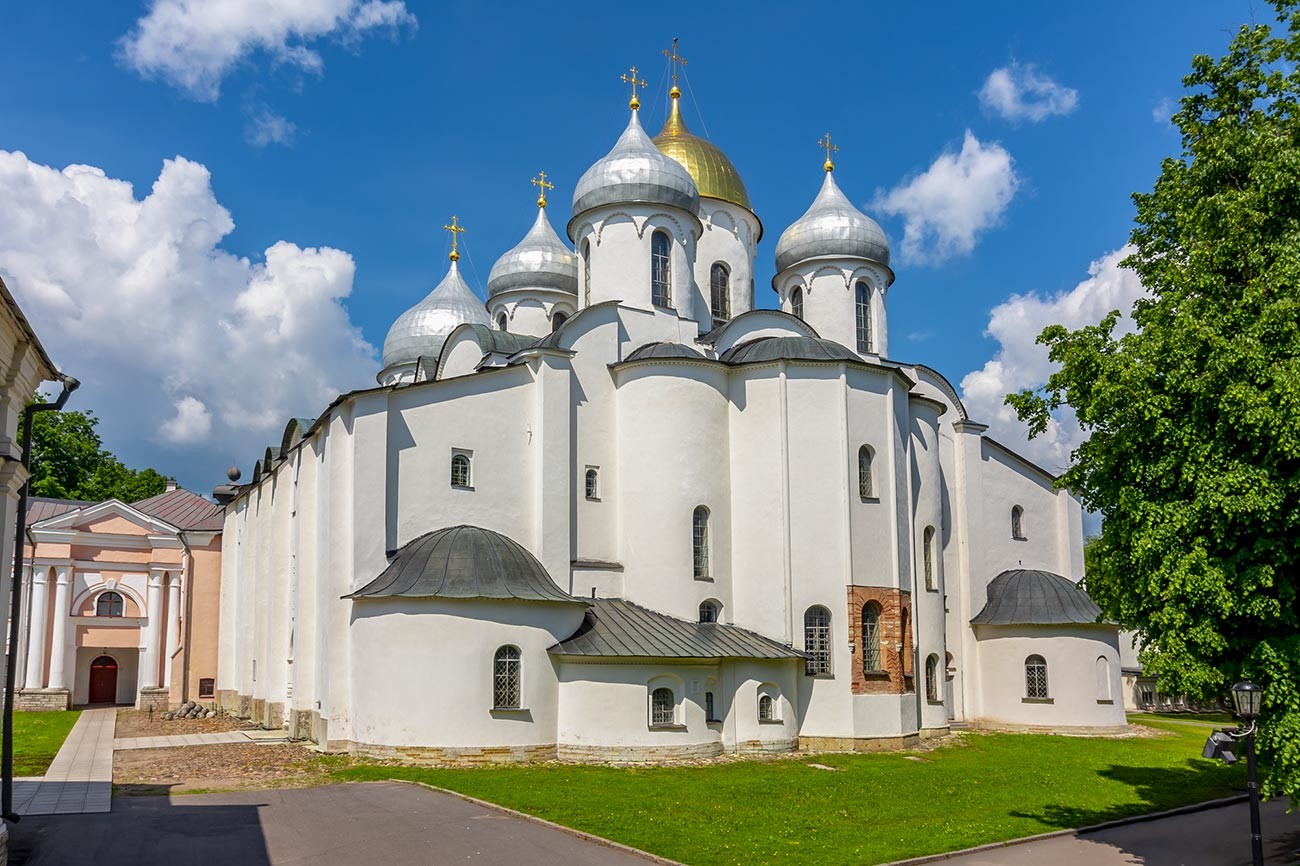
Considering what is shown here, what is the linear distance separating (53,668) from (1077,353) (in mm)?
38045

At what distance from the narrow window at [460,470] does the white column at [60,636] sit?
23.3 m

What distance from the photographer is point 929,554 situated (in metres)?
28.3

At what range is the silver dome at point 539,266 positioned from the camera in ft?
121

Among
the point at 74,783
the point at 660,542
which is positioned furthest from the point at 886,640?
the point at 74,783

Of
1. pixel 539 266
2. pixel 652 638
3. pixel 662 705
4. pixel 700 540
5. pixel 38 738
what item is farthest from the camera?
pixel 539 266

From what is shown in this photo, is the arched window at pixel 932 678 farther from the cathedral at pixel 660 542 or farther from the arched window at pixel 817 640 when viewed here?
the arched window at pixel 817 640

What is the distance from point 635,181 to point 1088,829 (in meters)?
18.9

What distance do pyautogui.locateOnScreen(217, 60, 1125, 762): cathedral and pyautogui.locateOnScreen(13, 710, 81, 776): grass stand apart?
506 centimetres

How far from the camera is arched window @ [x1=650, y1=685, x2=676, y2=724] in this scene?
22234mm

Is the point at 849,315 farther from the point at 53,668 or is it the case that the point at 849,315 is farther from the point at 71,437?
the point at 71,437

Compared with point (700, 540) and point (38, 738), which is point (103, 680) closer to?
point (38, 738)

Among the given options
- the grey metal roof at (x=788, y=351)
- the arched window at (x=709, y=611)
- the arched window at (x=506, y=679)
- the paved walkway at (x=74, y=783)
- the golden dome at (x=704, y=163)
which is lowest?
the paved walkway at (x=74, y=783)

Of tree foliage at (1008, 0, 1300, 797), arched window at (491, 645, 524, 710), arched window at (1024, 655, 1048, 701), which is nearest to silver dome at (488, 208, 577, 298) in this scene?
arched window at (491, 645, 524, 710)

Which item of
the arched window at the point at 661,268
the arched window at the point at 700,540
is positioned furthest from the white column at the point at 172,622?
the arched window at the point at 700,540
